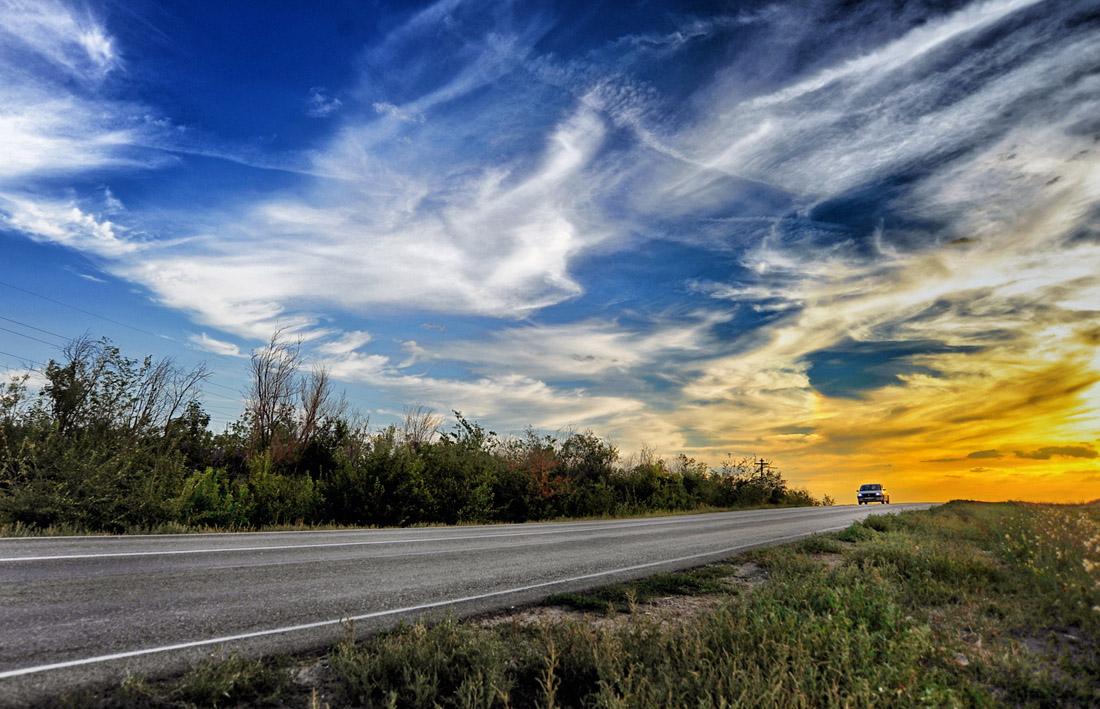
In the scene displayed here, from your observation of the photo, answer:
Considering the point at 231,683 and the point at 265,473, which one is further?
the point at 265,473

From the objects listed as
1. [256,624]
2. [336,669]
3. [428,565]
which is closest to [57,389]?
[428,565]

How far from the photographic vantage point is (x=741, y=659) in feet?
14.3

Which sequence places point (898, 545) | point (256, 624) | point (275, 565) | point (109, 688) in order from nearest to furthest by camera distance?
1. point (109, 688)
2. point (256, 624)
3. point (275, 565)
4. point (898, 545)

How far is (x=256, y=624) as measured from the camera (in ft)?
18.1

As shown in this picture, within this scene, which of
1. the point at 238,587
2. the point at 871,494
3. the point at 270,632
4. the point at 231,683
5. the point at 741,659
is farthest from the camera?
the point at 871,494

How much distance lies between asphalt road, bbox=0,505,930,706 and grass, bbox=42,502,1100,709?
2.20 feet

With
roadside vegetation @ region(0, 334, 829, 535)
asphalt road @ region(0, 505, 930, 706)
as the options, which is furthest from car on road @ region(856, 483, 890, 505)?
asphalt road @ region(0, 505, 930, 706)

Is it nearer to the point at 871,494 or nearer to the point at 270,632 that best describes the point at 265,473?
the point at 270,632

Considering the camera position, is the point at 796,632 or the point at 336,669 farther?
the point at 796,632

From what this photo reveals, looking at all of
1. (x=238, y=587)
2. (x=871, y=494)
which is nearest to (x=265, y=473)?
(x=238, y=587)

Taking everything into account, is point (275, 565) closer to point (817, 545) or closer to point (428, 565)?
point (428, 565)

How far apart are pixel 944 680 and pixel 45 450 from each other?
16.7 m

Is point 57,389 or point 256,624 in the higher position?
point 57,389

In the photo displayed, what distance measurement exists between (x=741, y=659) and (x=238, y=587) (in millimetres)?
5890
